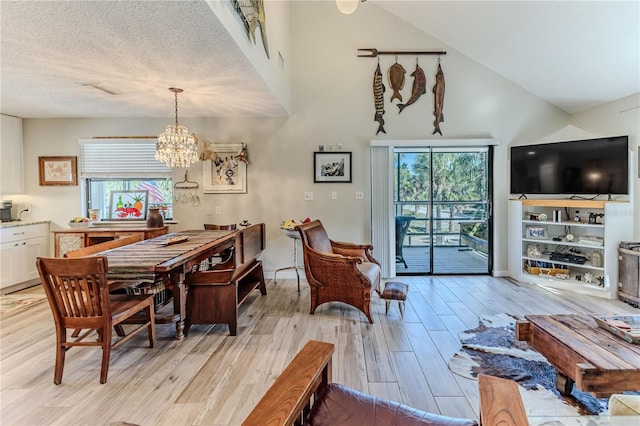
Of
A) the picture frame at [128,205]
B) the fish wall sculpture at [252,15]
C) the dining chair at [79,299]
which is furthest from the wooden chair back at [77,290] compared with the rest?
the picture frame at [128,205]

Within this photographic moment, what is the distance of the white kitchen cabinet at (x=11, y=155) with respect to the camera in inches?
→ 168

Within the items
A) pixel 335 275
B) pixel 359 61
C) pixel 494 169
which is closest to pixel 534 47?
pixel 494 169

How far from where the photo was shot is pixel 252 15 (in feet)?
8.70

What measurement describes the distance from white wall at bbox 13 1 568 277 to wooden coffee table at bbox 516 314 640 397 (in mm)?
2682

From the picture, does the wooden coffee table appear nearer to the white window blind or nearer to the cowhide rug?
the cowhide rug

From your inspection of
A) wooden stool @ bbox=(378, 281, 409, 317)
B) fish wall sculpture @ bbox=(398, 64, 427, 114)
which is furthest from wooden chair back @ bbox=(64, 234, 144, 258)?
fish wall sculpture @ bbox=(398, 64, 427, 114)

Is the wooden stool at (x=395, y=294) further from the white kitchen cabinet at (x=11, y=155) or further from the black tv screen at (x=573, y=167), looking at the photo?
the white kitchen cabinet at (x=11, y=155)

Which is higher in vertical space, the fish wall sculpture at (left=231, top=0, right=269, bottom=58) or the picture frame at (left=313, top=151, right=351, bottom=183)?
the fish wall sculpture at (left=231, top=0, right=269, bottom=58)

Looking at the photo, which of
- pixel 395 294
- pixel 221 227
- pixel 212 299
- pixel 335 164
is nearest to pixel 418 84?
pixel 335 164

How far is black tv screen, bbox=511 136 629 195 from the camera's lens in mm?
3675

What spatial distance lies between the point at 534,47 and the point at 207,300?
4.61 m

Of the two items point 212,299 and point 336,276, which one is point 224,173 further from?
point 336,276

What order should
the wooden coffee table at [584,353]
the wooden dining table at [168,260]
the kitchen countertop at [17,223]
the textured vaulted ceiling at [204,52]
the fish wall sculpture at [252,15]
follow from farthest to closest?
the kitchen countertop at [17,223], the fish wall sculpture at [252,15], the wooden dining table at [168,260], the textured vaulted ceiling at [204,52], the wooden coffee table at [584,353]

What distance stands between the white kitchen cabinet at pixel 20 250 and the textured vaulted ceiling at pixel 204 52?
1.62 m
